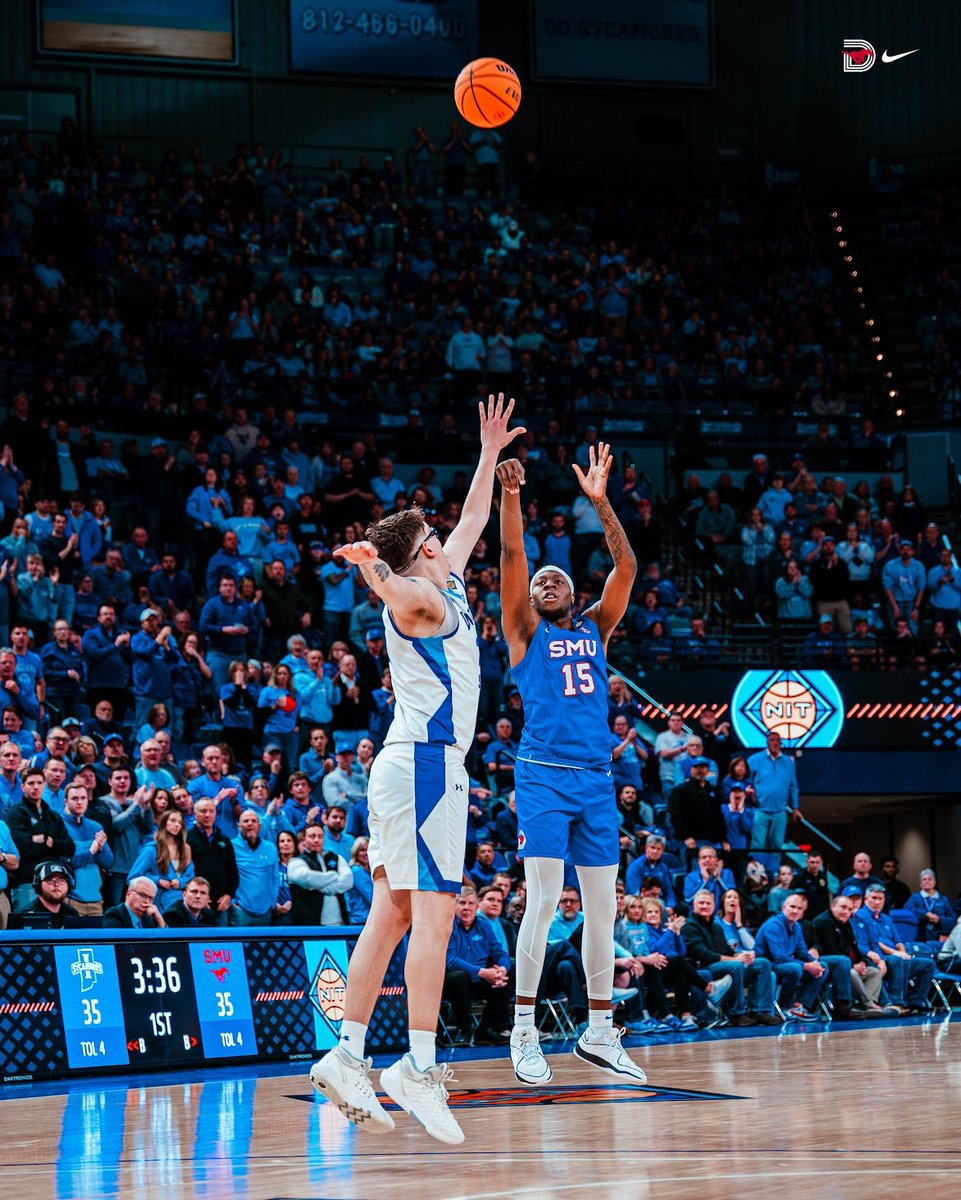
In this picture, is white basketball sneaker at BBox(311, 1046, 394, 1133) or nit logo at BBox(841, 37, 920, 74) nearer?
white basketball sneaker at BBox(311, 1046, 394, 1133)

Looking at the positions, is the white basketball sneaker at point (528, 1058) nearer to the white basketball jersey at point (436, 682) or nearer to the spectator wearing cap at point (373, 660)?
the white basketball jersey at point (436, 682)

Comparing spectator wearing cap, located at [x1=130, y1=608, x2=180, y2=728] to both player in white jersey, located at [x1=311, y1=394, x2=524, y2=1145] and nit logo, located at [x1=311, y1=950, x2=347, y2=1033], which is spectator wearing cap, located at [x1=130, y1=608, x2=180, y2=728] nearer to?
nit logo, located at [x1=311, y1=950, x2=347, y2=1033]

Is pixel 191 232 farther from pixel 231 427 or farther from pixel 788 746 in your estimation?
pixel 788 746

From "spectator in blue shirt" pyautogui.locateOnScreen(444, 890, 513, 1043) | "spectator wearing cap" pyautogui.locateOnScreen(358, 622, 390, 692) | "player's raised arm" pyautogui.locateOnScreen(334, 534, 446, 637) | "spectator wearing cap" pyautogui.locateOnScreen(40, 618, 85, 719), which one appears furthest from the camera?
"spectator wearing cap" pyautogui.locateOnScreen(358, 622, 390, 692)

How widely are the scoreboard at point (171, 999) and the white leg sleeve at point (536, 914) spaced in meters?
4.18

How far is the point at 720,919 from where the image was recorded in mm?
15984

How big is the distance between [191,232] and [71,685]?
497 inches

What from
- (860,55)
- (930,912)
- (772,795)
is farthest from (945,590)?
(860,55)

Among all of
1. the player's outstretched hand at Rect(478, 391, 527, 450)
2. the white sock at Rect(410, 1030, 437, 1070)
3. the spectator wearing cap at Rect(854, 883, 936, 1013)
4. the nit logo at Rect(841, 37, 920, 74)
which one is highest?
the nit logo at Rect(841, 37, 920, 74)

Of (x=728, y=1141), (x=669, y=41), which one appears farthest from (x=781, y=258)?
(x=728, y=1141)

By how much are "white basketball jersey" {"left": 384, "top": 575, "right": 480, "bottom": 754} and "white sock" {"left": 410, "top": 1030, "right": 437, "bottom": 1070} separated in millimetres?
1105

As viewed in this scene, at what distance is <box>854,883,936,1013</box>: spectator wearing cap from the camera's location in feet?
55.6

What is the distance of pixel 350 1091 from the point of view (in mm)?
6156

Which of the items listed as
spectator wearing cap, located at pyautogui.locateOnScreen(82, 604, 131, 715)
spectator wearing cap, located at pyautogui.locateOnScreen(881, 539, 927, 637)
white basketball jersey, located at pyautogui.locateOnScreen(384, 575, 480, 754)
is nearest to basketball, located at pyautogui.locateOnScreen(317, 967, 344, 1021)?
spectator wearing cap, located at pyautogui.locateOnScreen(82, 604, 131, 715)
